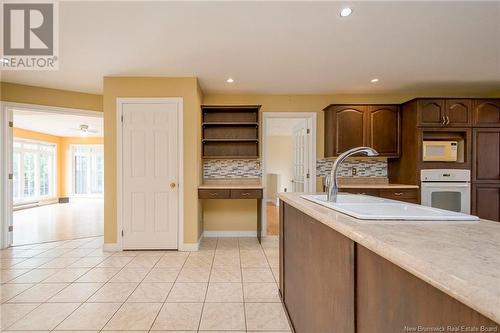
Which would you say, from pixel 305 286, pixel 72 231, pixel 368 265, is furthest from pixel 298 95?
pixel 72 231

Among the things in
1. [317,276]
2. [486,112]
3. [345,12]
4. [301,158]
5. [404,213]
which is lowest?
[317,276]

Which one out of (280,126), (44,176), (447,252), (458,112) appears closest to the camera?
(447,252)

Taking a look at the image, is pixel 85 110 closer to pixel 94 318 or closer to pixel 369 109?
pixel 94 318

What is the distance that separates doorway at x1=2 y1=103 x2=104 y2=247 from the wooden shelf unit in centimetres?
191

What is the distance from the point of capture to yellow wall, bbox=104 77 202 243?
330 cm

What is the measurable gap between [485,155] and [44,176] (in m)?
11.1

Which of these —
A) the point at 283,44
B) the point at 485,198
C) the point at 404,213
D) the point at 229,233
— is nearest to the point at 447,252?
the point at 404,213

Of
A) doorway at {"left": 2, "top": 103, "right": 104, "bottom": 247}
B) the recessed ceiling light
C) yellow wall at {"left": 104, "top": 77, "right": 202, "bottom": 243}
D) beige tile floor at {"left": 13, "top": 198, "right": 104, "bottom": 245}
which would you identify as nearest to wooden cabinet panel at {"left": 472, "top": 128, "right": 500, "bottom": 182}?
Answer: the recessed ceiling light

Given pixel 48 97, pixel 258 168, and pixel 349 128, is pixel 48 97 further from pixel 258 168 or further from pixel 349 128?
pixel 349 128

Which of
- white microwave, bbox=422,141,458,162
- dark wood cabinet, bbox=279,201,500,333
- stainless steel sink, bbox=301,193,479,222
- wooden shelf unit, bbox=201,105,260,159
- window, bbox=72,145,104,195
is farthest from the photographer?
window, bbox=72,145,104,195

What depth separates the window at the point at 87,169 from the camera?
8.84 meters

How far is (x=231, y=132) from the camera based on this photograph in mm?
3980

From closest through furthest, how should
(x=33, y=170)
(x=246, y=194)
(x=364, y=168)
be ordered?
1. (x=246, y=194)
2. (x=364, y=168)
3. (x=33, y=170)

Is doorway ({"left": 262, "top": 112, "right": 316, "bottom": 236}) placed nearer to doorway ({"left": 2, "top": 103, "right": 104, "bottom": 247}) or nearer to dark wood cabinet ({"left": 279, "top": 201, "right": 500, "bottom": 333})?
dark wood cabinet ({"left": 279, "top": 201, "right": 500, "bottom": 333})
